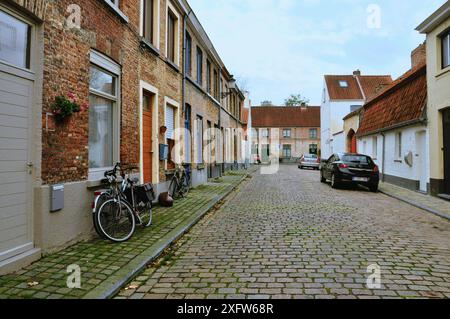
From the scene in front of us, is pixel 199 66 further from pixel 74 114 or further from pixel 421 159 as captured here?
pixel 74 114

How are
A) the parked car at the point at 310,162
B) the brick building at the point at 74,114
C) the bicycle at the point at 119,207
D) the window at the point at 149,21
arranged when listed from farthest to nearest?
1. the parked car at the point at 310,162
2. the window at the point at 149,21
3. the bicycle at the point at 119,207
4. the brick building at the point at 74,114

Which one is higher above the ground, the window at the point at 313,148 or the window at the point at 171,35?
the window at the point at 171,35

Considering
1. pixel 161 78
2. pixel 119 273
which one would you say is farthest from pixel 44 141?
pixel 161 78

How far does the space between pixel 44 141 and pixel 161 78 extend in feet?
19.7

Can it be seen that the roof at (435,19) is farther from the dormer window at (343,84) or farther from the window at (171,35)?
the dormer window at (343,84)

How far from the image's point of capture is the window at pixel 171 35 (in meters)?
12.1

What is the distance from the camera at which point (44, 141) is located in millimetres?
5148

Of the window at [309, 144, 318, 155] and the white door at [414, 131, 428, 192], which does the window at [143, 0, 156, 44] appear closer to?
the white door at [414, 131, 428, 192]

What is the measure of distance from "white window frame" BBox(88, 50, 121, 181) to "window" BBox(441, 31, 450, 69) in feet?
33.9

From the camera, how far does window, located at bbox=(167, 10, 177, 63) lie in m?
12.1

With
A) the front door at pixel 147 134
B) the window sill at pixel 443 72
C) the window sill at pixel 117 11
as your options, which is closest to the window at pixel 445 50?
the window sill at pixel 443 72

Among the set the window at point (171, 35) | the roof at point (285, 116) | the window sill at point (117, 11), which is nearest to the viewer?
the window sill at point (117, 11)

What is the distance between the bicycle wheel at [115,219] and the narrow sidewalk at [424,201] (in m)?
7.30

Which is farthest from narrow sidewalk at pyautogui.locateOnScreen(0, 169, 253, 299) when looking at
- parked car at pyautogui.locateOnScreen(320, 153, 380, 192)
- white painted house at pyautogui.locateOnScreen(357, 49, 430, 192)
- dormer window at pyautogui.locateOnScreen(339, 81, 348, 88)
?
dormer window at pyautogui.locateOnScreen(339, 81, 348, 88)
